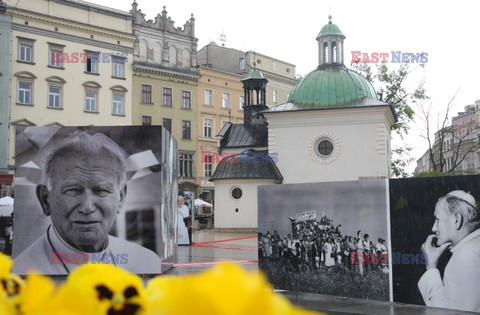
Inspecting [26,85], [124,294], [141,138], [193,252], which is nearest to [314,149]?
[193,252]

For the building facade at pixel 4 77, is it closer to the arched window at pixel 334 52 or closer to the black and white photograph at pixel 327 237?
the arched window at pixel 334 52

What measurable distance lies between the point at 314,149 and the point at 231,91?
24956 millimetres

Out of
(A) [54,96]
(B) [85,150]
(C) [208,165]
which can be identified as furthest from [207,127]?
(B) [85,150]

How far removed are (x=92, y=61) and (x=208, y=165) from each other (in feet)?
51.5

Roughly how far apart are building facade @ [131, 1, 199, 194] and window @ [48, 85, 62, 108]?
743cm

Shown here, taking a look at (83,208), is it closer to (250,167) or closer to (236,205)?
(236,205)

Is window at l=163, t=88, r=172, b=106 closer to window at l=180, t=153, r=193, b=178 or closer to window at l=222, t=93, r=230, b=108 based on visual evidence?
window at l=180, t=153, r=193, b=178

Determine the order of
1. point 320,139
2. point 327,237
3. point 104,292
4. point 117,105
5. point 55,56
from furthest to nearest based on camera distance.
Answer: point 117,105 < point 55,56 < point 320,139 < point 327,237 < point 104,292

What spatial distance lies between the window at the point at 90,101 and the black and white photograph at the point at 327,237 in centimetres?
3705

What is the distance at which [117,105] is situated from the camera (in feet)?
163

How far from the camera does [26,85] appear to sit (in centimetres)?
4391

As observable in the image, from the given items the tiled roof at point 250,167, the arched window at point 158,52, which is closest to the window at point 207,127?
the arched window at point 158,52

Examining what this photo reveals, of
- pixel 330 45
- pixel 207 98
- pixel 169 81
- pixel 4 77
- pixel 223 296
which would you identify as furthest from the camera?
pixel 207 98

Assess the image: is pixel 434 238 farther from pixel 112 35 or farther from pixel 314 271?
pixel 112 35
